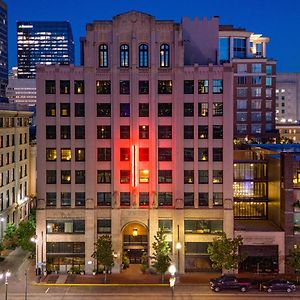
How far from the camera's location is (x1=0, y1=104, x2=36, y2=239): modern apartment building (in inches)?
3814

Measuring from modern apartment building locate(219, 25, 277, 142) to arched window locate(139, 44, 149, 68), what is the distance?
69648 mm

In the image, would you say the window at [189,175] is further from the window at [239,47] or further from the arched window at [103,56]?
the window at [239,47]

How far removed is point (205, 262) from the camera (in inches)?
3164

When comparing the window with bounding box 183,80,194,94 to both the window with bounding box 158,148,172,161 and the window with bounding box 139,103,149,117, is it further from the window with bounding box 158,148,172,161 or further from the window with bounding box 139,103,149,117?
the window with bounding box 158,148,172,161

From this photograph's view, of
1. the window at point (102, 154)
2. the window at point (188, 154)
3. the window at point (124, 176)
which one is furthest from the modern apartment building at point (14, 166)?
the window at point (188, 154)

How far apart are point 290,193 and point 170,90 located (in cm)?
2221

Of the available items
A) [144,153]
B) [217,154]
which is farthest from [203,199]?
[144,153]

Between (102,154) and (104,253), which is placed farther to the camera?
(102,154)

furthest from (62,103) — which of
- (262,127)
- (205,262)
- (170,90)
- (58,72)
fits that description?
(262,127)

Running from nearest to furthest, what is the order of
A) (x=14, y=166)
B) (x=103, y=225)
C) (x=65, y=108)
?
(x=103, y=225) → (x=65, y=108) → (x=14, y=166)

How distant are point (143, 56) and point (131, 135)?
11523 millimetres

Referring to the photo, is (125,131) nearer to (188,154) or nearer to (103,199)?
(188,154)

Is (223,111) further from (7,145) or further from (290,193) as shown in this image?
(7,145)

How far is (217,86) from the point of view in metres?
81.6
